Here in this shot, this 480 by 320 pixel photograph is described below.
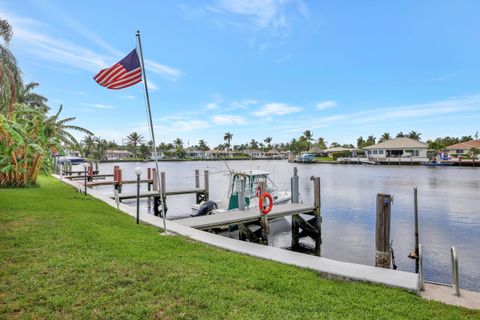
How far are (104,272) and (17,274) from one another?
1394mm

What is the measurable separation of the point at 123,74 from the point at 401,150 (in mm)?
82942

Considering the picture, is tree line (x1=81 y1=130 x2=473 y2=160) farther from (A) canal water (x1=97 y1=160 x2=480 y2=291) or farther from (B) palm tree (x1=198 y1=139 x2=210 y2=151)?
(A) canal water (x1=97 y1=160 x2=480 y2=291)

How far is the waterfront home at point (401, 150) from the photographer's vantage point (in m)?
76.8

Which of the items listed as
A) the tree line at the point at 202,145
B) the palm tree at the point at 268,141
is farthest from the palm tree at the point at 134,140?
the palm tree at the point at 268,141

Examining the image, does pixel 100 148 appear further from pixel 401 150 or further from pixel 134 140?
pixel 401 150

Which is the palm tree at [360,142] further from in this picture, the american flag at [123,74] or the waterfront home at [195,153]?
the american flag at [123,74]

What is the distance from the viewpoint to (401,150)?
80.0m

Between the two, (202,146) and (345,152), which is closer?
(345,152)

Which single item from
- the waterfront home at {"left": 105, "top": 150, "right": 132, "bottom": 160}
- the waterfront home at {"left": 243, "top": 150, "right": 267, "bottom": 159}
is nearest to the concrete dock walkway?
the waterfront home at {"left": 105, "top": 150, "right": 132, "bottom": 160}

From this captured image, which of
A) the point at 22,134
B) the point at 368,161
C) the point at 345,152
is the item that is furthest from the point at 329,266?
the point at 345,152

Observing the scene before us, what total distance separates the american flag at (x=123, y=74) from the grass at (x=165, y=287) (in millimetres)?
4119

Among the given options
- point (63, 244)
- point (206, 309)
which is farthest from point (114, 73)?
point (206, 309)

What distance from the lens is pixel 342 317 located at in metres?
4.45

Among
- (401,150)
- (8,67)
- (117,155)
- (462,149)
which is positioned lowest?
(462,149)
